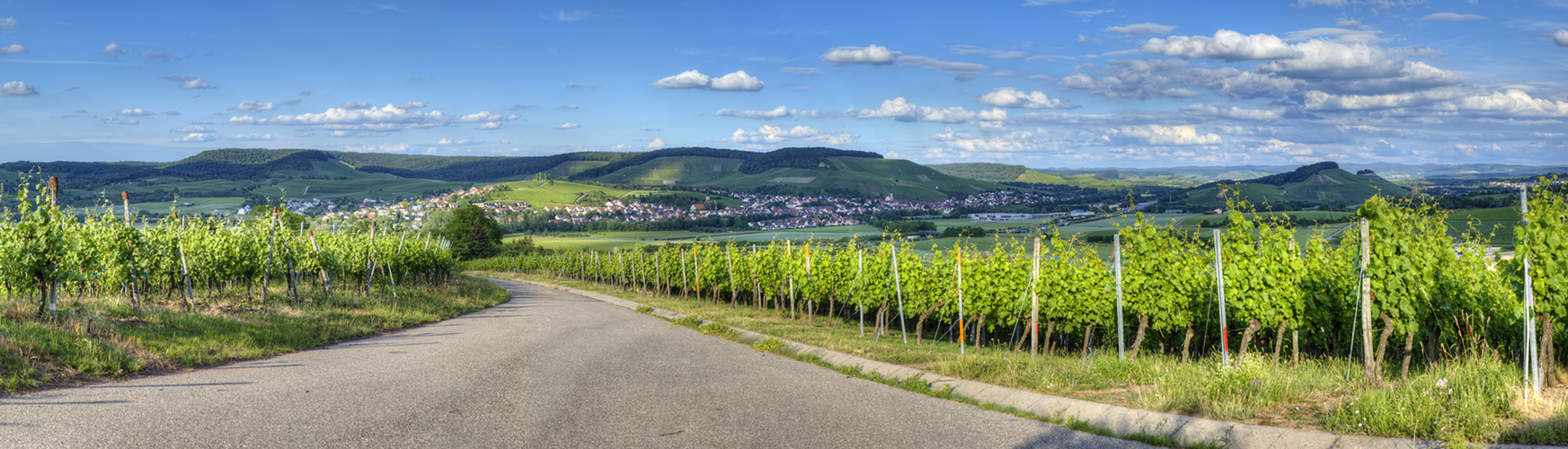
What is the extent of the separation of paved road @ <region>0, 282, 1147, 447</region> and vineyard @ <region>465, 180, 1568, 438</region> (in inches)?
125

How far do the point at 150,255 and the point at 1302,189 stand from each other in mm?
102824

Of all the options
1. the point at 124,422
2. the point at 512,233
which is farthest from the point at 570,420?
the point at 512,233

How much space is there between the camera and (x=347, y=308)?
18.4m

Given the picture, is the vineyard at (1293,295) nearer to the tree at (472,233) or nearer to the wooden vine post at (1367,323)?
the wooden vine post at (1367,323)

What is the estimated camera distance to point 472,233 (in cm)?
9788

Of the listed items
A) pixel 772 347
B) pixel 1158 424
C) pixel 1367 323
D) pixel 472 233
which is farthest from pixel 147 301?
pixel 472 233

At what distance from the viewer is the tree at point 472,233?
9569 centimetres

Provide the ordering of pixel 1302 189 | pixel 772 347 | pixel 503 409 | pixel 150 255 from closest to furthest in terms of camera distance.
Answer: pixel 503 409 < pixel 772 347 < pixel 150 255 < pixel 1302 189

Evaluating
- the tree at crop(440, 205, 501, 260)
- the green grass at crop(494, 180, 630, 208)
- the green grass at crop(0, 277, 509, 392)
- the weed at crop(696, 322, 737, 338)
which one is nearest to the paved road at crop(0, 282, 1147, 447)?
the green grass at crop(0, 277, 509, 392)

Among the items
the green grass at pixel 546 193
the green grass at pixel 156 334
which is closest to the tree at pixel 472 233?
the green grass at pixel 546 193

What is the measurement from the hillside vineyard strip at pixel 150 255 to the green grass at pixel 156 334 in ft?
1.89

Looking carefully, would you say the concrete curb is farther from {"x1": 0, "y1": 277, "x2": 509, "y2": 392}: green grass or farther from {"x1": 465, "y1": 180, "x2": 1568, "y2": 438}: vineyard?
{"x1": 0, "y1": 277, "x2": 509, "y2": 392}: green grass

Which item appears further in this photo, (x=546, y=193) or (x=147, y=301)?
(x=546, y=193)

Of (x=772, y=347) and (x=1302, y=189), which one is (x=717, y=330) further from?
(x=1302, y=189)
